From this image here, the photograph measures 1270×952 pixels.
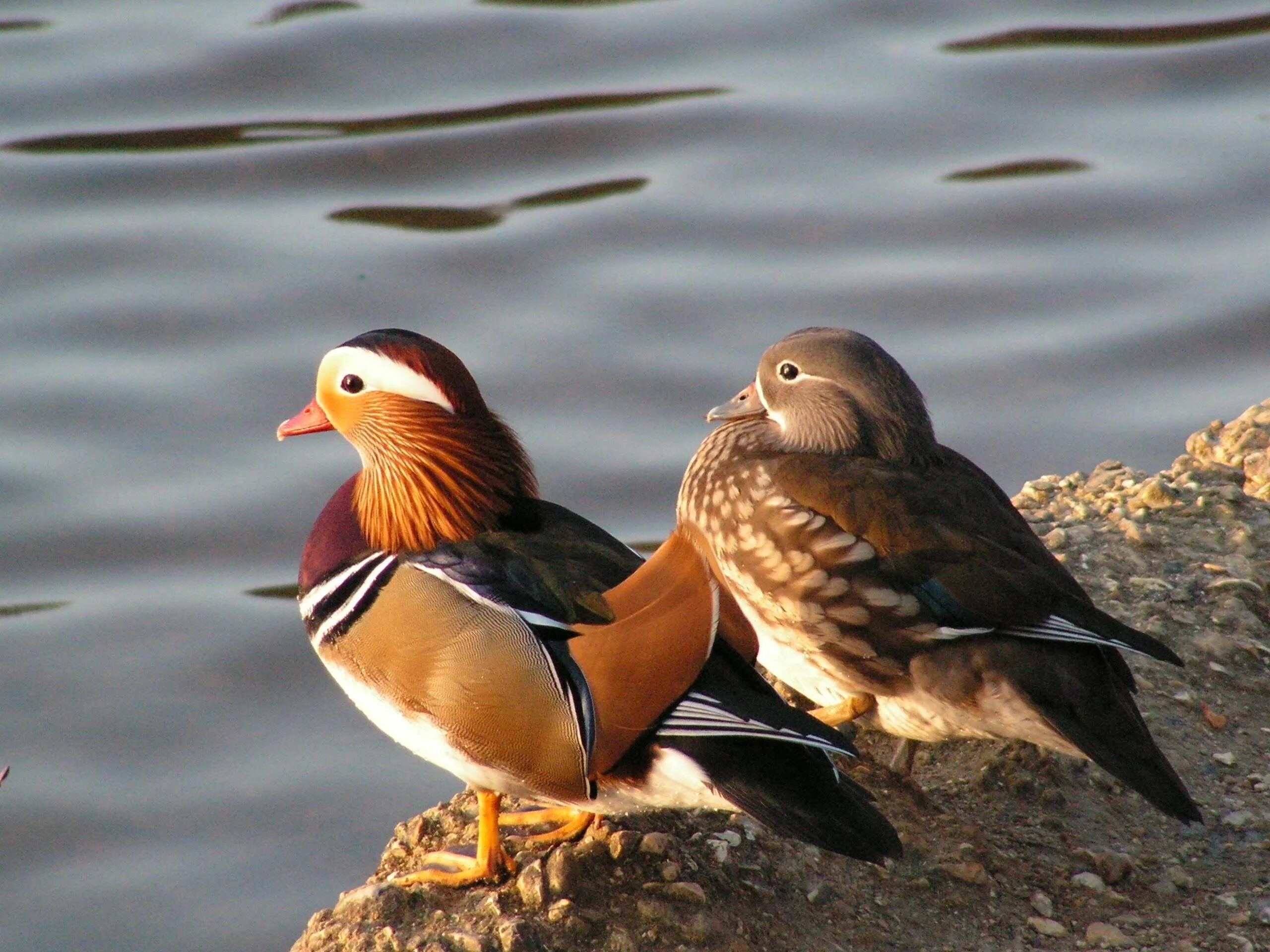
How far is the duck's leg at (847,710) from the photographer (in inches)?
144

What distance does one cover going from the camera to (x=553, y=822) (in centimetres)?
350

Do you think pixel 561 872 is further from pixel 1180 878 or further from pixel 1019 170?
pixel 1019 170

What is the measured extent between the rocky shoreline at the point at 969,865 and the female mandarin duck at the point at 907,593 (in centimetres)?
20

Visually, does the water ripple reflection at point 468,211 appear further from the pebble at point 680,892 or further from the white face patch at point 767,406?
the pebble at point 680,892

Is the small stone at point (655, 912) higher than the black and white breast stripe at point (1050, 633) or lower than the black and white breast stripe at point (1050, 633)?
lower

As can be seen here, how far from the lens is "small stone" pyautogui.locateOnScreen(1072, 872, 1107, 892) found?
3.34 metres

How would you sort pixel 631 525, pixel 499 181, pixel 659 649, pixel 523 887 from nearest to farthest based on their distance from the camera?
pixel 659 649 < pixel 523 887 < pixel 631 525 < pixel 499 181

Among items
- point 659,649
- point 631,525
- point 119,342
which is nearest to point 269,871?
point 631,525

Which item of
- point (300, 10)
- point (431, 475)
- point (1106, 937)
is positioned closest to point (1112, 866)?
point (1106, 937)

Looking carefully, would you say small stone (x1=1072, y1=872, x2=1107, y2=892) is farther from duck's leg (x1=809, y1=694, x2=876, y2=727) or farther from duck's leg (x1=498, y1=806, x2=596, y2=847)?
duck's leg (x1=498, y1=806, x2=596, y2=847)

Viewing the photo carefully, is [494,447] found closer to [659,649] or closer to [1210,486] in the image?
[659,649]

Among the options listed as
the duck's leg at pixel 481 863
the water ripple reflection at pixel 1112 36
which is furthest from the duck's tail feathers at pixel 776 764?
the water ripple reflection at pixel 1112 36

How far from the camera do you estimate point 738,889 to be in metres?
3.21

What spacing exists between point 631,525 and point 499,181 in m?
2.55
